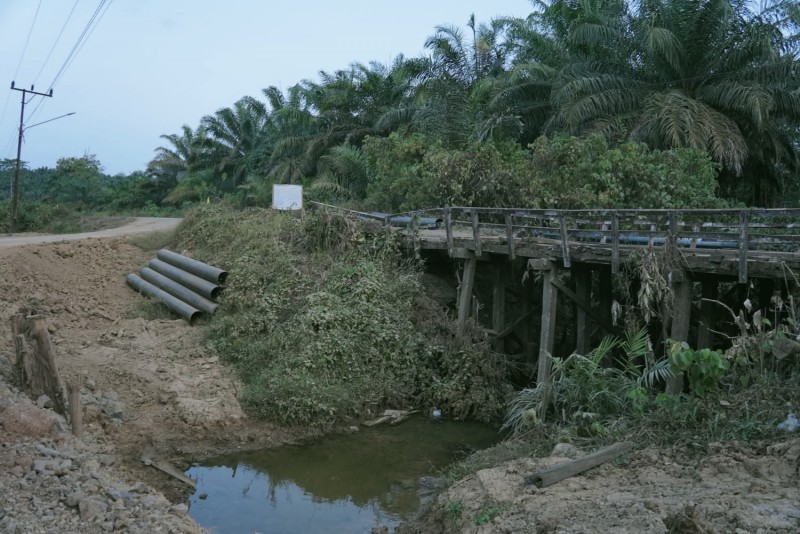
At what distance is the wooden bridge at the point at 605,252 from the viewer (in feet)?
33.4

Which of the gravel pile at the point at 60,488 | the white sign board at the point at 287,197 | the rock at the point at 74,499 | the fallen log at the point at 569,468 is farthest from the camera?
the white sign board at the point at 287,197

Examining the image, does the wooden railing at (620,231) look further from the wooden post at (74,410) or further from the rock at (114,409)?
the wooden post at (74,410)

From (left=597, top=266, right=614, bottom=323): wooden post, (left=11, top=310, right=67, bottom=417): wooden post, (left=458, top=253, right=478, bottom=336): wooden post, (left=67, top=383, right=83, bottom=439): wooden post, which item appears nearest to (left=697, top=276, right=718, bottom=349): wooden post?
(left=597, top=266, right=614, bottom=323): wooden post

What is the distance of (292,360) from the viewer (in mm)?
13594

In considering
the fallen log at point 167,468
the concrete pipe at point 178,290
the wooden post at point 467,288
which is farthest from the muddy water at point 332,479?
the concrete pipe at point 178,290

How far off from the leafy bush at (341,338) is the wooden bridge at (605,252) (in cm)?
82

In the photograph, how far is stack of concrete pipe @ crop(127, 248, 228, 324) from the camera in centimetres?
1683

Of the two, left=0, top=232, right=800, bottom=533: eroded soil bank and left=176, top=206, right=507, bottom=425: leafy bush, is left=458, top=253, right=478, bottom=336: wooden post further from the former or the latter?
left=0, top=232, right=800, bottom=533: eroded soil bank

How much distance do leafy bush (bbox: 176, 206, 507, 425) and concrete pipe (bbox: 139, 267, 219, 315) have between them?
1.52 ft

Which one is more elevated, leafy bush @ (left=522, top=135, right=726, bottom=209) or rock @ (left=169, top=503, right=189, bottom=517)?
leafy bush @ (left=522, top=135, right=726, bottom=209)

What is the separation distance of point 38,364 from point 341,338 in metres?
5.08

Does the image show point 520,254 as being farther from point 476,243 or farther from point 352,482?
point 352,482

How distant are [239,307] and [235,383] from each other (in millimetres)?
2730

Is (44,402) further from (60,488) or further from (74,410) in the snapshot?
(60,488)
